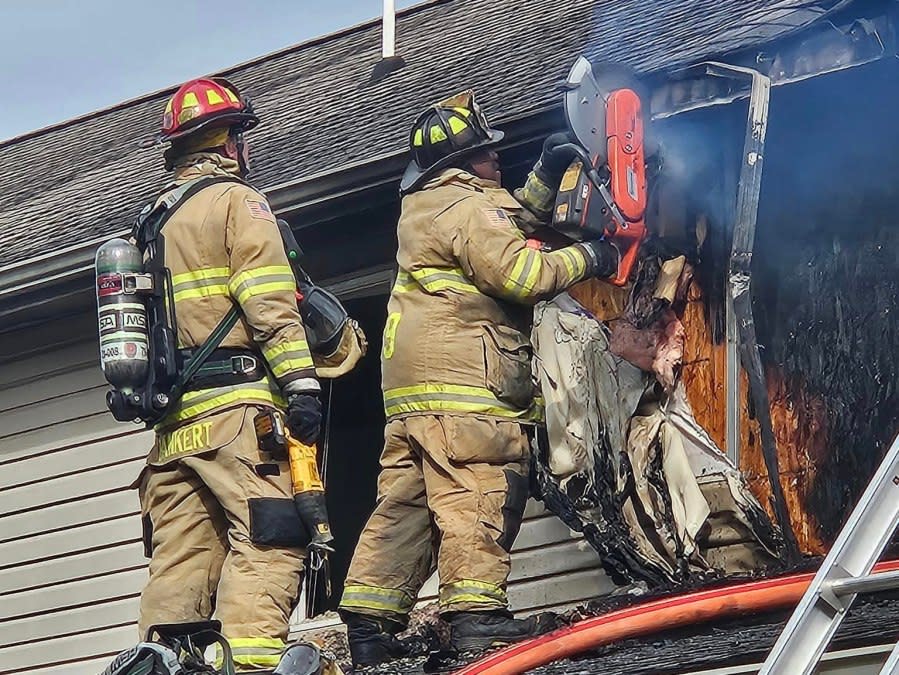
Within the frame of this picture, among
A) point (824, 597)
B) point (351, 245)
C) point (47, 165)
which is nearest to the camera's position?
point (824, 597)

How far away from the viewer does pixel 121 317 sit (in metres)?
6.49

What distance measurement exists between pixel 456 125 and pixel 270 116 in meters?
4.73

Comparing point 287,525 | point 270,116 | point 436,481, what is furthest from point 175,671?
point 270,116

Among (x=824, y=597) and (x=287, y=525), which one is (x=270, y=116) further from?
(x=824, y=597)

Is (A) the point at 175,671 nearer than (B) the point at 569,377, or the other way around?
(A) the point at 175,671

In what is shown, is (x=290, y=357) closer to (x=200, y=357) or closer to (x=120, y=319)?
(x=200, y=357)

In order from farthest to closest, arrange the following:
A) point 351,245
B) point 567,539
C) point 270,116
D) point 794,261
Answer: point 270,116, point 351,245, point 567,539, point 794,261

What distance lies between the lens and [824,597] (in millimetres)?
3838

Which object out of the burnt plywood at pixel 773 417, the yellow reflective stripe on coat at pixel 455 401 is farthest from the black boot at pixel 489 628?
the burnt plywood at pixel 773 417

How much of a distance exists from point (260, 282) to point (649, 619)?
1878 mm

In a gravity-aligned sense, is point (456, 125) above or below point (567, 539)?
above

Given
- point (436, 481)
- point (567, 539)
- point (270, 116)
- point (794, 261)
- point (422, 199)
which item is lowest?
point (567, 539)

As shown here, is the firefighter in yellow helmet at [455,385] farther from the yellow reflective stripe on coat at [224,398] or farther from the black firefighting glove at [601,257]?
the yellow reflective stripe on coat at [224,398]

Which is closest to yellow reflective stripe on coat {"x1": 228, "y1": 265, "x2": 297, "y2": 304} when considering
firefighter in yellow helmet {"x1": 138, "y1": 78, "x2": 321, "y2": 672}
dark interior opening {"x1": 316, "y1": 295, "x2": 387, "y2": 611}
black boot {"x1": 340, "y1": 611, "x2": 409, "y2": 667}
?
firefighter in yellow helmet {"x1": 138, "y1": 78, "x2": 321, "y2": 672}
